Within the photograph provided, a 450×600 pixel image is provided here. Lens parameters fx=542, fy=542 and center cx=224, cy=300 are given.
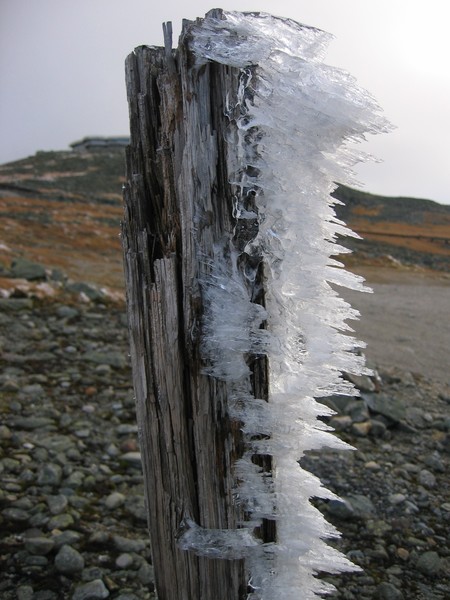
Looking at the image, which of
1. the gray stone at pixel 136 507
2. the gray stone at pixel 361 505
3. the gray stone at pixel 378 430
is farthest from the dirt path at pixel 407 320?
the gray stone at pixel 136 507

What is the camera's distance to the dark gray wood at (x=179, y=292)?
1354 mm

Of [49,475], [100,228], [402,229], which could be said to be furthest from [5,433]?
[100,228]

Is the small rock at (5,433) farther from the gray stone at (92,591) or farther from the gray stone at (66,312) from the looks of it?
the gray stone at (66,312)

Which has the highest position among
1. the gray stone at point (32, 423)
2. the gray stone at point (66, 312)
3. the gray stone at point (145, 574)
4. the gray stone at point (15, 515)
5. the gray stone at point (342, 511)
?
the gray stone at point (66, 312)

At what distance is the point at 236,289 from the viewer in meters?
1.44

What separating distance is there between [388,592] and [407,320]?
698 centimetres

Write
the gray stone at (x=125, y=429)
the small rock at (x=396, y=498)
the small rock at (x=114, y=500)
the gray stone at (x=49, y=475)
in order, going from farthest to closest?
the gray stone at (x=125, y=429)
the small rock at (x=396, y=498)
the gray stone at (x=49, y=475)
the small rock at (x=114, y=500)

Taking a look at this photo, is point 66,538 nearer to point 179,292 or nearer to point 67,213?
point 179,292

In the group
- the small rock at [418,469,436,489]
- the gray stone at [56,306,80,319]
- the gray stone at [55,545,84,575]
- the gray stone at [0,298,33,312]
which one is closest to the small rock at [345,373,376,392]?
the small rock at [418,469,436,489]

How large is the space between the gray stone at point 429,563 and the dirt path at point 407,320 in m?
3.35

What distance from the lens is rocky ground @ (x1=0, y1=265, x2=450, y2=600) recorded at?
112 inches

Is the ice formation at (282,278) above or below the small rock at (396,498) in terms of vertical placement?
above

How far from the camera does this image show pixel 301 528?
1.60 m

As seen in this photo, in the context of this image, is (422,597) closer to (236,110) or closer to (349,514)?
(349,514)
